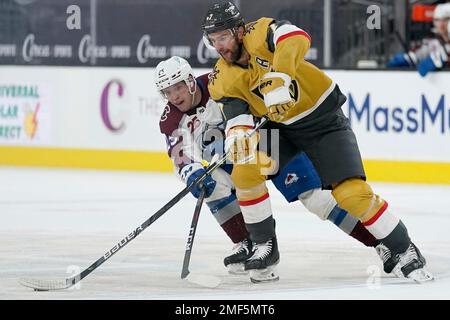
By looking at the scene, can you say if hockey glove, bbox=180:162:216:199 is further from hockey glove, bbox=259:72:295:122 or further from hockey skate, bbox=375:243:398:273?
hockey skate, bbox=375:243:398:273

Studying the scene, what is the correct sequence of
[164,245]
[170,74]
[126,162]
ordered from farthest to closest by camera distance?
[126,162] < [164,245] < [170,74]

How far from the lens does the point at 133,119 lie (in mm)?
11609

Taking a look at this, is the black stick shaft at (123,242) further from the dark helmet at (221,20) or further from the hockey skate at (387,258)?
the hockey skate at (387,258)

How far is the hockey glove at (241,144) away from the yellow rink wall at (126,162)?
13.9 ft

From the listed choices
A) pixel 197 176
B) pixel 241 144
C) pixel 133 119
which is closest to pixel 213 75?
→ pixel 241 144

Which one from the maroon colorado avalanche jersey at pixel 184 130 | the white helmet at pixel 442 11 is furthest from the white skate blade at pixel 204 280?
the white helmet at pixel 442 11

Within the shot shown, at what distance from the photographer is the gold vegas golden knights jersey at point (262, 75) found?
19.1 feet

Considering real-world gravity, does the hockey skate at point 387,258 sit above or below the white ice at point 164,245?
above

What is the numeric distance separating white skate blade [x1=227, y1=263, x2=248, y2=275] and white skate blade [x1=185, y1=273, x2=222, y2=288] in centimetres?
38

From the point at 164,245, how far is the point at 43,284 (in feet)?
5.00

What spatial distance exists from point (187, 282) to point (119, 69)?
5924mm

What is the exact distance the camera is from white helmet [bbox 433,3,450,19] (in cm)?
1034

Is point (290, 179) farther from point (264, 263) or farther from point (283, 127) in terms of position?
point (264, 263)

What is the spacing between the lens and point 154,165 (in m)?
11.4
